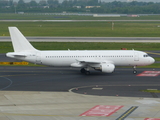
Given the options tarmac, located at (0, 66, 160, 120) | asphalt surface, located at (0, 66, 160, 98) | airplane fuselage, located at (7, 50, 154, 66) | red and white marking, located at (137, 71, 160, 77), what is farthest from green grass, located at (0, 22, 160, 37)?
tarmac, located at (0, 66, 160, 120)

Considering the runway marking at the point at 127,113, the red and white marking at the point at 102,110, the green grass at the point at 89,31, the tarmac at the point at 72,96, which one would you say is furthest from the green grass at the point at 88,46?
the runway marking at the point at 127,113

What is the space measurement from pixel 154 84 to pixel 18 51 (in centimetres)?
2110

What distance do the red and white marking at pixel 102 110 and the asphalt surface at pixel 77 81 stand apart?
19.4ft

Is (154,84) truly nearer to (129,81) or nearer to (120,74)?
(129,81)

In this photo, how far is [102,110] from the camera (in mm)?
33656

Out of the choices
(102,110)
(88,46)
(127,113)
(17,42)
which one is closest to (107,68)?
(17,42)

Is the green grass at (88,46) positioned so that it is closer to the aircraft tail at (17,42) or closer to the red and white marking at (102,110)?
the aircraft tail at (17,42)

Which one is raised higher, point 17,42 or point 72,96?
point 17,42

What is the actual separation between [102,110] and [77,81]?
1560cm

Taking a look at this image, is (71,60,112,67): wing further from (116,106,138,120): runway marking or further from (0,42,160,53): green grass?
(0,42,160,53): green grass

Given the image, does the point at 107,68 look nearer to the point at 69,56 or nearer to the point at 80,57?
the point at 80,57

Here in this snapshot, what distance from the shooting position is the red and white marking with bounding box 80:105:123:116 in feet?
106

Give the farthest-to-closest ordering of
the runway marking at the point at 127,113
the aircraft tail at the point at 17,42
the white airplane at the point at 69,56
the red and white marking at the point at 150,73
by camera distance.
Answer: the aircraft tail at the point at 17,42
the white airplane at the point at 69,56
the red and white marking at the point at 150,73
the runway marking at the point at 127,113

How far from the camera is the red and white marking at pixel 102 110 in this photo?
106ft
